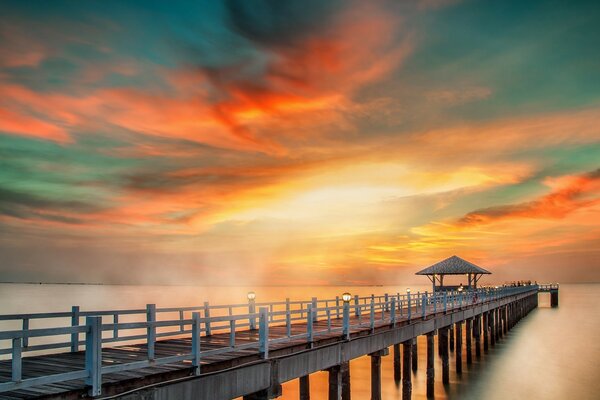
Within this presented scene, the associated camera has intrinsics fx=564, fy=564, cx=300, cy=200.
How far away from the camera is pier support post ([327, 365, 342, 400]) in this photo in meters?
17.1

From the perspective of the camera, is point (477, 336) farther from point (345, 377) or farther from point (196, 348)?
point (196, 348)

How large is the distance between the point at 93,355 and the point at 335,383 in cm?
988

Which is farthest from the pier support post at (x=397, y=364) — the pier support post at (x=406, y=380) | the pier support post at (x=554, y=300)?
the pier support post at (x=554, y=300)

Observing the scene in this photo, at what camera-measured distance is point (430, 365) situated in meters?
28.5

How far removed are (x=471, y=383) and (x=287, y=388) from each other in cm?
1098

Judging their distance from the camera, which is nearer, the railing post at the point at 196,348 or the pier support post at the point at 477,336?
the railing post at the point at 196,348

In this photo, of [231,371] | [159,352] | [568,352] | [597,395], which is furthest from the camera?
[568,352]

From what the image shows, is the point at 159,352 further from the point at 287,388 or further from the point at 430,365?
the point at 287,388

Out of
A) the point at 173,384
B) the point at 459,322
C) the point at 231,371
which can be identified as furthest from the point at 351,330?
the point at 459,322

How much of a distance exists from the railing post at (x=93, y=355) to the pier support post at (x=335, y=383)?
9.37m

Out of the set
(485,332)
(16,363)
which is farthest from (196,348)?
(485,332)

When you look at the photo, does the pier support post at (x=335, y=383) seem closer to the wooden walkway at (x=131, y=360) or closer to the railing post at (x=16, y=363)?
the wooden walkway at (x=131, y=360)

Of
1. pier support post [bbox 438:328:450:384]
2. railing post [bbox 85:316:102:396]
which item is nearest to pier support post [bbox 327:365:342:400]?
railing post [bbox 85:316:102:396]

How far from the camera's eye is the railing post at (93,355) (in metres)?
9.20
